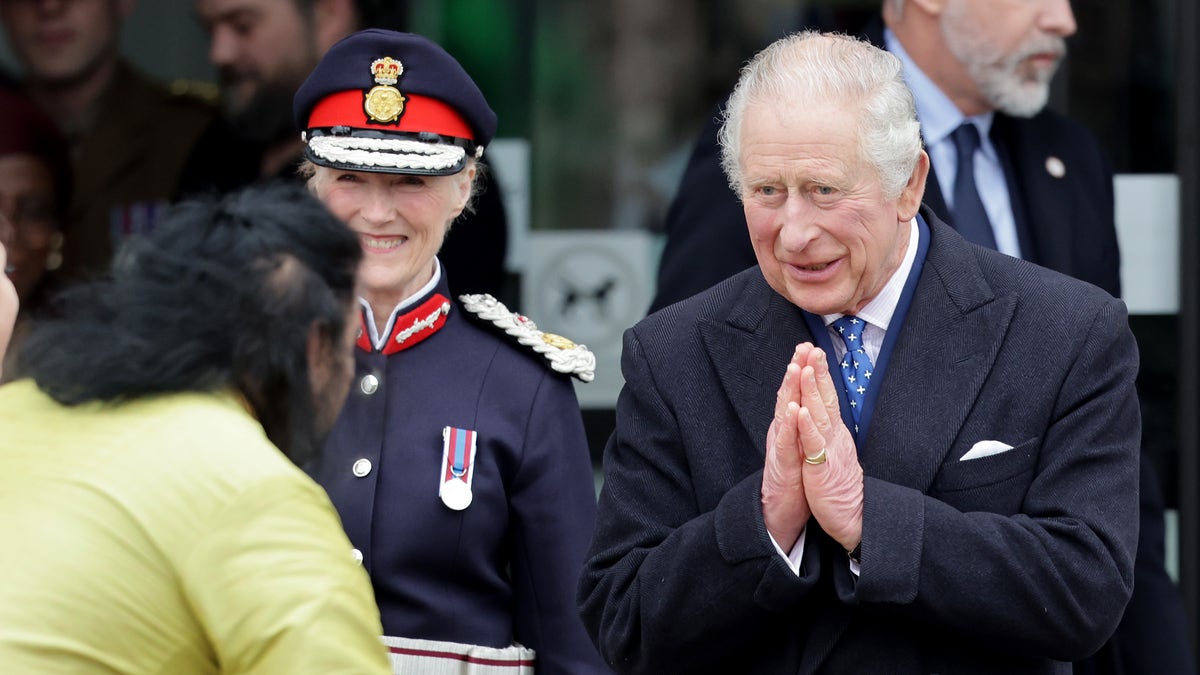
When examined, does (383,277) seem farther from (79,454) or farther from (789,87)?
(79,454)

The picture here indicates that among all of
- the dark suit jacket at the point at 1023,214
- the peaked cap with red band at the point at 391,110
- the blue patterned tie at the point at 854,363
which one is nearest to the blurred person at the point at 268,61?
the dark suit jacket at the point at 1023,214

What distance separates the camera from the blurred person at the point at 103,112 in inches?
214

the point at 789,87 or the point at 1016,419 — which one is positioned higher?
the point at 789,87

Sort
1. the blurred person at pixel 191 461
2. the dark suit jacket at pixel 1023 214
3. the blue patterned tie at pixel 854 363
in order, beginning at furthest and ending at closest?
the dark suit jacket at pixel 1023 214, the blue patterned tie at pixel 854 363, the blurred person at pixel 191 461

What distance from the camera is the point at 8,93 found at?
5520mm

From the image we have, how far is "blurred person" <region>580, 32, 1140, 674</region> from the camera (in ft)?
7.91

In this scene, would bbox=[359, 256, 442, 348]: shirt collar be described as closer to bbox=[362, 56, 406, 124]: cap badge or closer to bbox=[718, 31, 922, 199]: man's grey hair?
bbox=[362, 56, 406, 124]: cap badge

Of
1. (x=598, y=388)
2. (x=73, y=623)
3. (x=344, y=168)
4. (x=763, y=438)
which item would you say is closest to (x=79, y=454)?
(x=73, y=623)

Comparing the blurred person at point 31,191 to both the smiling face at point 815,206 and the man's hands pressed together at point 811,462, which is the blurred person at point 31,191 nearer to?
the smiling face at point 815,206

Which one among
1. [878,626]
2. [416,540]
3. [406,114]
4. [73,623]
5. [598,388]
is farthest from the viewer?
[598,388]

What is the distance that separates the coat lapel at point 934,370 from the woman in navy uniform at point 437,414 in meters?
0.77

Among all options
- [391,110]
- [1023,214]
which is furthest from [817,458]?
[1023,214]

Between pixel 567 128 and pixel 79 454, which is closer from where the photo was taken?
pixel 79 454

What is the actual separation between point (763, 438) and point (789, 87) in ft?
1.71
